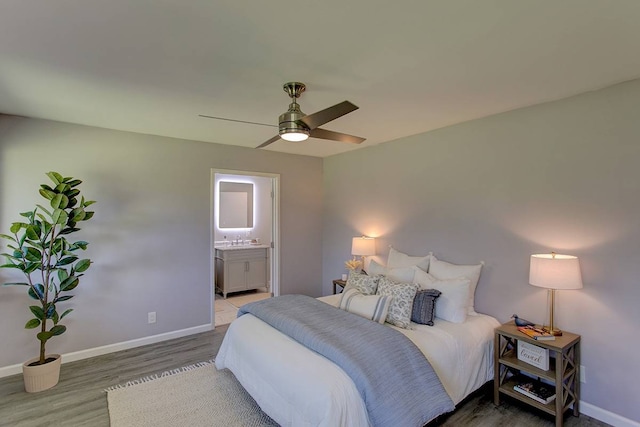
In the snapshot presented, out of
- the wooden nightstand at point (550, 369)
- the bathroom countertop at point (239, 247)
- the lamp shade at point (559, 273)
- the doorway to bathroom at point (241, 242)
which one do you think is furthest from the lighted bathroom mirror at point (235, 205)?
the lamp shade at point (559, 273)

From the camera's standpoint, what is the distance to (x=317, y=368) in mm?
2020

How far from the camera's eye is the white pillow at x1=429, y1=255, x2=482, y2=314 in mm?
3072

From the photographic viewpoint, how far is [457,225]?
338cm

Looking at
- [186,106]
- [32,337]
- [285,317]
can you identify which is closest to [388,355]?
[285,317]

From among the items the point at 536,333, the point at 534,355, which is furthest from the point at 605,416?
the point at 536,333

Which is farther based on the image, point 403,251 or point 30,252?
point 403,251

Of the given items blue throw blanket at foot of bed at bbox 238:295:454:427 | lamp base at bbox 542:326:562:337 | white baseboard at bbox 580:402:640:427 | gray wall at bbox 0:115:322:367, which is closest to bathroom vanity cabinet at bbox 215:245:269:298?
gray wall at bbox 0:115:322:367

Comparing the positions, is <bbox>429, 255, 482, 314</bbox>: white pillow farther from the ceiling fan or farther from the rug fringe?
the rug fringe

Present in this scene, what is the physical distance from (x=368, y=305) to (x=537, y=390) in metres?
1.44

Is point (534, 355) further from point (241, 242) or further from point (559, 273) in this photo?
point (241, 242)

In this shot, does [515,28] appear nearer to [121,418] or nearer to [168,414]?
[168,414]

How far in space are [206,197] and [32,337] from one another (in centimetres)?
224

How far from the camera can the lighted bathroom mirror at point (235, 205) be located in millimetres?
6355

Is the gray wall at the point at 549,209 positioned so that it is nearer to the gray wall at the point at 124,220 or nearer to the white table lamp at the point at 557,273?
the white table lamp at the point at 557,273
